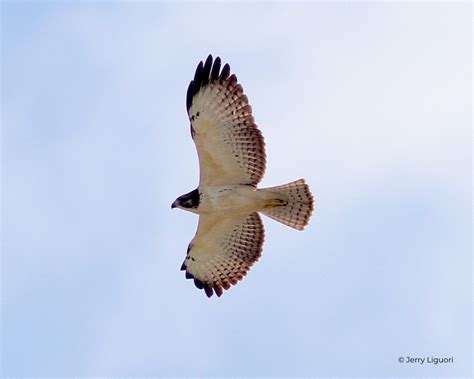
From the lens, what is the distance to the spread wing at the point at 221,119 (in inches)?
461

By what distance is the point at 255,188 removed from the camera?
12.0m

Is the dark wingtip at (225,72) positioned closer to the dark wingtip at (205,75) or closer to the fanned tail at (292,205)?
the dark wingtip at (205,75)

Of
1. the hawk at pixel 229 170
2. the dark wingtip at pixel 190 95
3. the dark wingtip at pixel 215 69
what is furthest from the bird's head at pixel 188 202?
the dark wingtip at pixel 215 69

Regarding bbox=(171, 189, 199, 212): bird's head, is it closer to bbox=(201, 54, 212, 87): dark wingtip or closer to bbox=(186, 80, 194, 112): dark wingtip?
bbox=(186, 80, 194, 112): dark wingtip

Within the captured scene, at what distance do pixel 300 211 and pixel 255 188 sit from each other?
72cm

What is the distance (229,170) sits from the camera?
1201 cm

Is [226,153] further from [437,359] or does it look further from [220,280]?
[437,359]

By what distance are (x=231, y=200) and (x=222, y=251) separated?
122cm

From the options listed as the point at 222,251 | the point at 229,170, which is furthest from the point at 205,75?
the point at 222,251

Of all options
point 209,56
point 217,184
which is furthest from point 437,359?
point 209,56

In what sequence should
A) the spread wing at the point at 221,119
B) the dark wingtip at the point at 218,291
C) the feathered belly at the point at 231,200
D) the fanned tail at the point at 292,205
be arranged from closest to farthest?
the spread wing at the point at 221,119 → the feathered belly at the point at 231,200 → the fanned tail at the point at 292,205 → the dark wingtip at the point at 218,291

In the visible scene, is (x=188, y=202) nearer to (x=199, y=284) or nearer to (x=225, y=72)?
(x=199, y=284)

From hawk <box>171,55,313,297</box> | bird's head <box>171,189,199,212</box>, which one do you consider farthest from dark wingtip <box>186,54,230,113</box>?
bird's head <box>171,189,199,212</box>

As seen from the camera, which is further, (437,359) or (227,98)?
(227,98)
